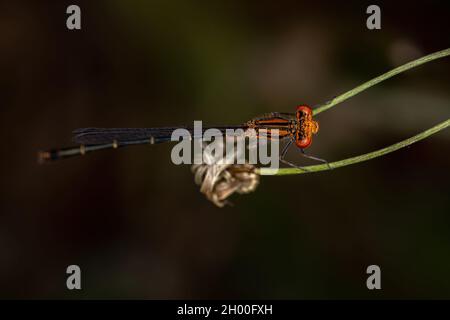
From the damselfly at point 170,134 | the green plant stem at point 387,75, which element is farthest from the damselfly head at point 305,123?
the green plant stem at point 387,75

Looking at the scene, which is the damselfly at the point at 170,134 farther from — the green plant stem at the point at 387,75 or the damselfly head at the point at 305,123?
the green plant stem at the point at 387,75

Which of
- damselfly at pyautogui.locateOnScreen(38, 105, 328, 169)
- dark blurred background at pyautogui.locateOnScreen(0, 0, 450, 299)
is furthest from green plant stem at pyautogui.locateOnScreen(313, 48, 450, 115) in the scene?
dark blurred background at pyautogui.locateOnScreen(0, 0, 450, 299)

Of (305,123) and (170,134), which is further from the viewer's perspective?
(170,134)

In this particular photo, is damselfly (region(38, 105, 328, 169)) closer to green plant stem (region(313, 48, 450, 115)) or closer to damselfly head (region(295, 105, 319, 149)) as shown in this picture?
damselfly head (region(295, 105, 319, 149))

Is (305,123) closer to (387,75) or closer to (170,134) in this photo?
(387,75)

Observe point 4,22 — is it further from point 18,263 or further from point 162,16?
point 18,263

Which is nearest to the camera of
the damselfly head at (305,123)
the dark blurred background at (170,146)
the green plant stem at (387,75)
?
the green plant stem at (387,75)

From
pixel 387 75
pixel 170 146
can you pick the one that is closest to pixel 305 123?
pixel 387 75
